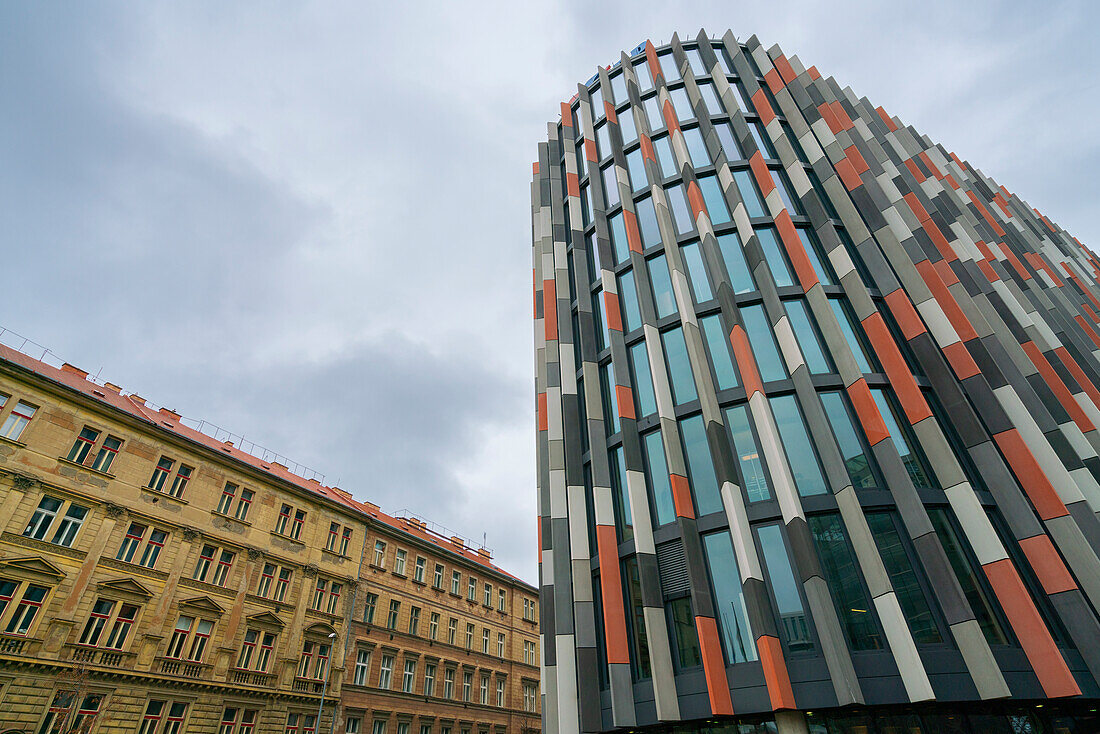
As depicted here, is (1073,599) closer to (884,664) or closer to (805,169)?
(884,664)

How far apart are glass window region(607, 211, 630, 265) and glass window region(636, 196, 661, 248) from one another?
83 cm

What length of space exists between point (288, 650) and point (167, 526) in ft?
31.9

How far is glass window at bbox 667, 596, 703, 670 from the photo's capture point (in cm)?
1591

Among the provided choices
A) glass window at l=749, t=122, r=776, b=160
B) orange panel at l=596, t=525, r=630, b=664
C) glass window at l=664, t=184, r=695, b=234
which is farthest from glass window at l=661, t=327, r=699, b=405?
glass window at l=749, t=122, r=776, b=160

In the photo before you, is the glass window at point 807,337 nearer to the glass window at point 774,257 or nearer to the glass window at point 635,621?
the glass window at point 774,257

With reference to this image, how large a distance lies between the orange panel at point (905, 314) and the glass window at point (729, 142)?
10050 mm

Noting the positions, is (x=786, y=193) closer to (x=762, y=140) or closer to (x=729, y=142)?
(x=762, y=140)

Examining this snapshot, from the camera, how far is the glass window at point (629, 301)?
23.8m

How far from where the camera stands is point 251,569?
104 ft

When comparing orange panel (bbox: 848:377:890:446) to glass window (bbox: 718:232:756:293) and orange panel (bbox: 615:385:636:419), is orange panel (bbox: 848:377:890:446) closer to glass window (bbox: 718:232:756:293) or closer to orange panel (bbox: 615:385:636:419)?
glass window (bbox: 718:232:756:293)

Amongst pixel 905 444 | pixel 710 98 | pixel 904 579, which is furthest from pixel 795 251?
pixel 710 98

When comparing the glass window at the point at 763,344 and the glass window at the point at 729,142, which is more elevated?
the glass window at the point at 729,142

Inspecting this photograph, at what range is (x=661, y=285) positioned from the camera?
77.9ft

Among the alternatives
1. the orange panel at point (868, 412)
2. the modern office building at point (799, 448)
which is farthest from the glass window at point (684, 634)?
the orange panel at point (868, 412)
